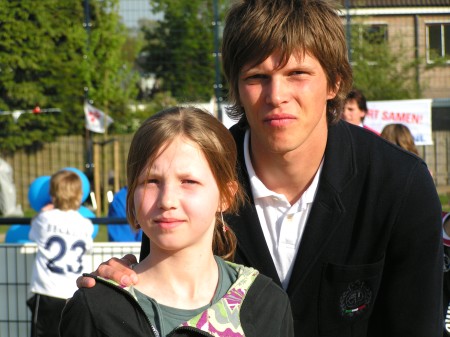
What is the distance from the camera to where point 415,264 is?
284 cm

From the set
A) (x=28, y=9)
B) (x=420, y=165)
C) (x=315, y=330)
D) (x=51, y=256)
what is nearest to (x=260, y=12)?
(x=420, y=165)

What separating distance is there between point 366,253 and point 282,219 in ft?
0.99

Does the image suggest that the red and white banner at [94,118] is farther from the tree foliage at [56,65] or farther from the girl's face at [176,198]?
the girl's face at [176,198]

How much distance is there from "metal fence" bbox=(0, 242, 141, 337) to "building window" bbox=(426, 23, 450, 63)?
34.7 feet

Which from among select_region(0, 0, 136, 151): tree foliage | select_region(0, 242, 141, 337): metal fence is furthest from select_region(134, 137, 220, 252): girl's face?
select_region(0, 0, 136, 151): tree foliage

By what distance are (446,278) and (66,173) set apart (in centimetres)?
381

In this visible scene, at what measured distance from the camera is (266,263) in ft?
9.31

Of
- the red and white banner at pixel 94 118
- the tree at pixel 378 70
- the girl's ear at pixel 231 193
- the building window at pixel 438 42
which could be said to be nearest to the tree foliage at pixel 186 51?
the red and white banner at pixel 94 118

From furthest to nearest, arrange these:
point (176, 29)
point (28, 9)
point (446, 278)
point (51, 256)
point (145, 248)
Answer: point (176, 29), point (28, 9), point (51, 256), point (446, 278), point (145, 248)

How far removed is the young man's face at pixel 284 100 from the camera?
9.12 feet

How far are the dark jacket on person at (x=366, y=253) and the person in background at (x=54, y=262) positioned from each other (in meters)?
4.15

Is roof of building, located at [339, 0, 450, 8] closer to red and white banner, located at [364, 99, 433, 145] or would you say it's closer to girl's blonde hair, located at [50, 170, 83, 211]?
red and white banner, located at [364, 99, 433, 145]

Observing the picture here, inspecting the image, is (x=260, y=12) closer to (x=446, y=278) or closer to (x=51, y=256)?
(x=446, y=278)

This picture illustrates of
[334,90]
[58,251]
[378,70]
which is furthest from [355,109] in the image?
[378,70]
